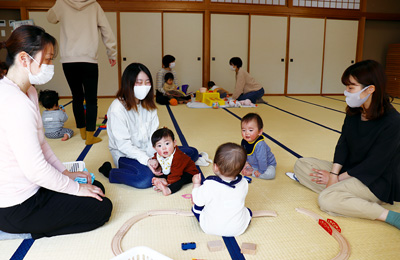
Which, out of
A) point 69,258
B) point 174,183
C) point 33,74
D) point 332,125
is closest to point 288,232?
point 174,183

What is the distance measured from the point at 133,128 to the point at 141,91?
0.93 ft

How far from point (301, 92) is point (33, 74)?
272 inches

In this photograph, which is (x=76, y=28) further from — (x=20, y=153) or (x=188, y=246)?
(x=188, y=246)

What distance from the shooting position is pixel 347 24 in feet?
24.6

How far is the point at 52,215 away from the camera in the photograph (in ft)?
4.89

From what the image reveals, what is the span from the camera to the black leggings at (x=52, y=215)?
1.43 metres

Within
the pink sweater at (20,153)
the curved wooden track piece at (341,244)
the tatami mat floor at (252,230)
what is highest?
the pink sweater at (20,153)

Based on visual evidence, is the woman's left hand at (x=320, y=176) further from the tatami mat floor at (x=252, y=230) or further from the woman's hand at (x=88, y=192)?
the woman's hand at (x=88, y=192)

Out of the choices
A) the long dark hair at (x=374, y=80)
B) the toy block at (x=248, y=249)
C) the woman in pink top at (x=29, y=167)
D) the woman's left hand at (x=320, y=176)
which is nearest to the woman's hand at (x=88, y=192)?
the woman in pink top at (x=29, y=167)

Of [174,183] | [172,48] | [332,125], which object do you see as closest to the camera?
[174,183]

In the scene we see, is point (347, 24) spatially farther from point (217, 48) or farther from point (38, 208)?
point (38, 208)

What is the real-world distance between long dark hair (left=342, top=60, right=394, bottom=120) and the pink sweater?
4.93ft

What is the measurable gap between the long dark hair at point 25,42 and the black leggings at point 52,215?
60 centimetres

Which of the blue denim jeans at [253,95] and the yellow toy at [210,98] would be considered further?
the blue denim jeans at [253,95]
